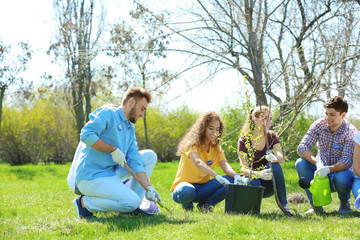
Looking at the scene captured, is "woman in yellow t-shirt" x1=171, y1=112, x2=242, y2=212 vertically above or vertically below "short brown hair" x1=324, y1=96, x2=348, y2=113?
below

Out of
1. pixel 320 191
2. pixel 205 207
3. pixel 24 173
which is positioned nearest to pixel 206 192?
pixel 205 207

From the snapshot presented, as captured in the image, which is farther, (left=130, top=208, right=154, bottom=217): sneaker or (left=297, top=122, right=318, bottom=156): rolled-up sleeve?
(left=297, top=122, right=318, bottom=156): rolled-up sleeve

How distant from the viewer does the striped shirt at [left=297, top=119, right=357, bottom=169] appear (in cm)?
412

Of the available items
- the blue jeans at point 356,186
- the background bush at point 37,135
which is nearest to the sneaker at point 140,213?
the blue jeans at point 356,186

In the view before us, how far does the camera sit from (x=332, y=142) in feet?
13.9

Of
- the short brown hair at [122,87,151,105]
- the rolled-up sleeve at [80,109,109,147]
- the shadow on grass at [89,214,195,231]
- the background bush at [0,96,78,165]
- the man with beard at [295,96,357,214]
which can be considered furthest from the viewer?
the background bush at [0,96,78,165]

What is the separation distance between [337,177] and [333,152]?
1.09 ft

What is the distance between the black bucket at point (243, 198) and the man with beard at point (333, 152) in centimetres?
81

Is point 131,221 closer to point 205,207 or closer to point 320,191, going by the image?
point 205,207

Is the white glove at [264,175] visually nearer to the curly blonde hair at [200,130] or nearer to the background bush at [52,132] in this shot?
the curly blonde hair at [200,130]

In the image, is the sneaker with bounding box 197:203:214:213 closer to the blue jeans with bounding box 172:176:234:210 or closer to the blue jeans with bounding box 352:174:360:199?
the blue jeans with bounding box 172:176:234:210

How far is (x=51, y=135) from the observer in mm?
15617

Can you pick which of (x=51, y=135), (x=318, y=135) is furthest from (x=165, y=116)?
(x=318, y=135)

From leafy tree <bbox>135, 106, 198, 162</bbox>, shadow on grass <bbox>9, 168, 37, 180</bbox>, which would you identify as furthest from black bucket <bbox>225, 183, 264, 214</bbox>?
leafy tree <bbox>135, 106, 198, 162</bbox>
